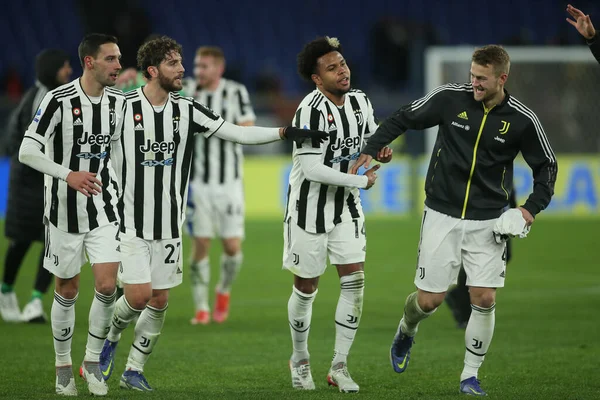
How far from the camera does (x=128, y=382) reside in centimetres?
623

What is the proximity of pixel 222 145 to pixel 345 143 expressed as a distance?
340 cm

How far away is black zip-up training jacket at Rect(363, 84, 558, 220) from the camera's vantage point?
603 centimetres

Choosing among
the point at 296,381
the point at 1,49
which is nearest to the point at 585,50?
the point at 1,49

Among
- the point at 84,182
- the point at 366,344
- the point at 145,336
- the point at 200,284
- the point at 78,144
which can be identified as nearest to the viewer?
the point at 84,182

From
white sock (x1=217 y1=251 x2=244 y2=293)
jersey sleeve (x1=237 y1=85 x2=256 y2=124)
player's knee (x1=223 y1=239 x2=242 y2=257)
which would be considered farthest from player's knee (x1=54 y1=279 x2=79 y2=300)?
jersey sleeve (x1=237 y1=85 x2=256 y2=124)

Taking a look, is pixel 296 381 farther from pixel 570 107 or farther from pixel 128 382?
pixel 570 107

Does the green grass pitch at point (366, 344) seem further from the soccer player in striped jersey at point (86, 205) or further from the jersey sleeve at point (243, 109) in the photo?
the jersey sleeve at point (243, 109)

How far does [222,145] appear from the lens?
31.4ft

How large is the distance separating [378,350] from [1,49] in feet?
54.4

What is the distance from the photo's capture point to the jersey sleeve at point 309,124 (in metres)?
6.20

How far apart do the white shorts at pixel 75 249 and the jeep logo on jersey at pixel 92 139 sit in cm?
50

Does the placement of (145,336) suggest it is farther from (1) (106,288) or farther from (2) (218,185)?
(2) (218,185)

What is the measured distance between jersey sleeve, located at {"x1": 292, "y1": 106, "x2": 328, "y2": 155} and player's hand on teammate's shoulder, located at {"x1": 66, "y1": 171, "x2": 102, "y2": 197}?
1281 mm

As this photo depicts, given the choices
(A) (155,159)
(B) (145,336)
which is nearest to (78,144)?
(A) (155,159)
